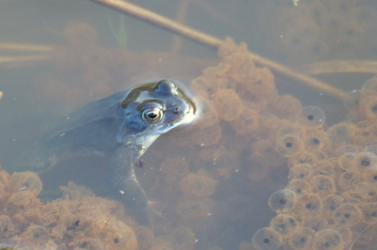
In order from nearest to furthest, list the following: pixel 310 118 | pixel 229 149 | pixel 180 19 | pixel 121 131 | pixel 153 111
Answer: pixel 153 111 → pixel 310 118 → pixel 229 149 → pixel 121 131 → pixel 180 19

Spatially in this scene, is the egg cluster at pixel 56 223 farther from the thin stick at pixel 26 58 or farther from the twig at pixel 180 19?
the twig at pixel 180 19

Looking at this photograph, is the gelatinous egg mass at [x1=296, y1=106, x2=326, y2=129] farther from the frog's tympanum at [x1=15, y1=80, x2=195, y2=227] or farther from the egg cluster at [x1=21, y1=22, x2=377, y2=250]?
the frog's tympanum at [x1=15, y1=80, x2=195, y2=227]

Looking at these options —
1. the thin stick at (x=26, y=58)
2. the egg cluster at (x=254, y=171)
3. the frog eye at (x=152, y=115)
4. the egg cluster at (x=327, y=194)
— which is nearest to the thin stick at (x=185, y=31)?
the egg cluster at (x=254, y=171)

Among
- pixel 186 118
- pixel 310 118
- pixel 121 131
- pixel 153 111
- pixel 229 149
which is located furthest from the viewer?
pixel 121 131

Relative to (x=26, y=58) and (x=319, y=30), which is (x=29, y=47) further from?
(x=319, y=30)

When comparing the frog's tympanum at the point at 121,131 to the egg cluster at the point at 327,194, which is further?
the frog's tympanum at the point at 121,131

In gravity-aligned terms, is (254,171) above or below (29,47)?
above

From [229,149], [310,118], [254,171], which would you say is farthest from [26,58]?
[310,118]

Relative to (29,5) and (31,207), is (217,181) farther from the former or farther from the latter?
(29,5)
